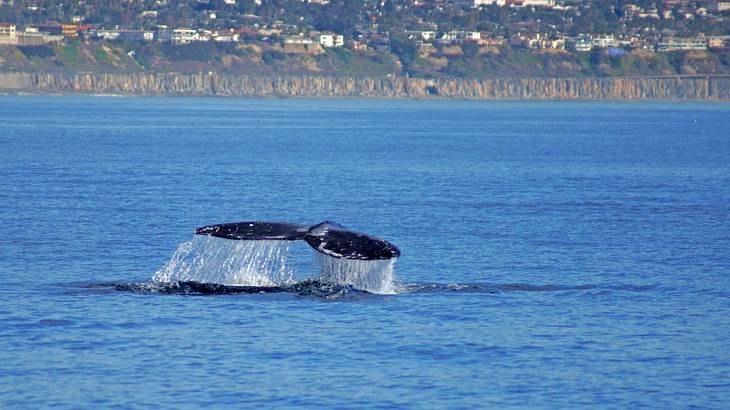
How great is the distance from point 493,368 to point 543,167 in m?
70.0

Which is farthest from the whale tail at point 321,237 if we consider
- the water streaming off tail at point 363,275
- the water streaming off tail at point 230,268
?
the water streaming off tail at point 230,268

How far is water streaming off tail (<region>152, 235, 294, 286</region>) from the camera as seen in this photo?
3444 cm

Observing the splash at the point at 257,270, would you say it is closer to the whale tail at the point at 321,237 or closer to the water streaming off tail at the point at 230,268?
the water streaming off tail at the point at 230,268

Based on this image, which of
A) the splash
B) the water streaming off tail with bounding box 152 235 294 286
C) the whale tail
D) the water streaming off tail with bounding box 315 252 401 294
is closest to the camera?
the whale tail

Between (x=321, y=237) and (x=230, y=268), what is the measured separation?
845 cm

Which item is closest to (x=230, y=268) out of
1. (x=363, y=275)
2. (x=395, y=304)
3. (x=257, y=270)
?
(x=257, y=270)

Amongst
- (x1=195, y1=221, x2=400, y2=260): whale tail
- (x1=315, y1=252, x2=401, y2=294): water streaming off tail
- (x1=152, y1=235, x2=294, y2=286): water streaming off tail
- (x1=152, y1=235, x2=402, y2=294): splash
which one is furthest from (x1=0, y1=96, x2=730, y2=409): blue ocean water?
(x1=195, y1=221, x2=400, y2=260): whale tail

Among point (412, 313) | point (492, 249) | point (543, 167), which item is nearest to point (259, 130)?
point (543, 167)

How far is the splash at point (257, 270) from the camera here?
107 feet

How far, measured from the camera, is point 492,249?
43344mm

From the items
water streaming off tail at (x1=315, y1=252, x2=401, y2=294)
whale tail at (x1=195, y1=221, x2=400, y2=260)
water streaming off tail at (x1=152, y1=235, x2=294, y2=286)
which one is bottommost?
water streaming off tail at (x1=152, y1=235, x2=294, y2=286)

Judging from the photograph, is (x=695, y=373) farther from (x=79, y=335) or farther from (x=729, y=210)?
(x=729, y=210)

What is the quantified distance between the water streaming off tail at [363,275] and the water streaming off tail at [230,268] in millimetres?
1236

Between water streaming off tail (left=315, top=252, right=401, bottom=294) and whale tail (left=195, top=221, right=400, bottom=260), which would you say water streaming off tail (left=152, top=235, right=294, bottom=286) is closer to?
water streaming off tail (left=315, top=252, right=401, bottom=294)
